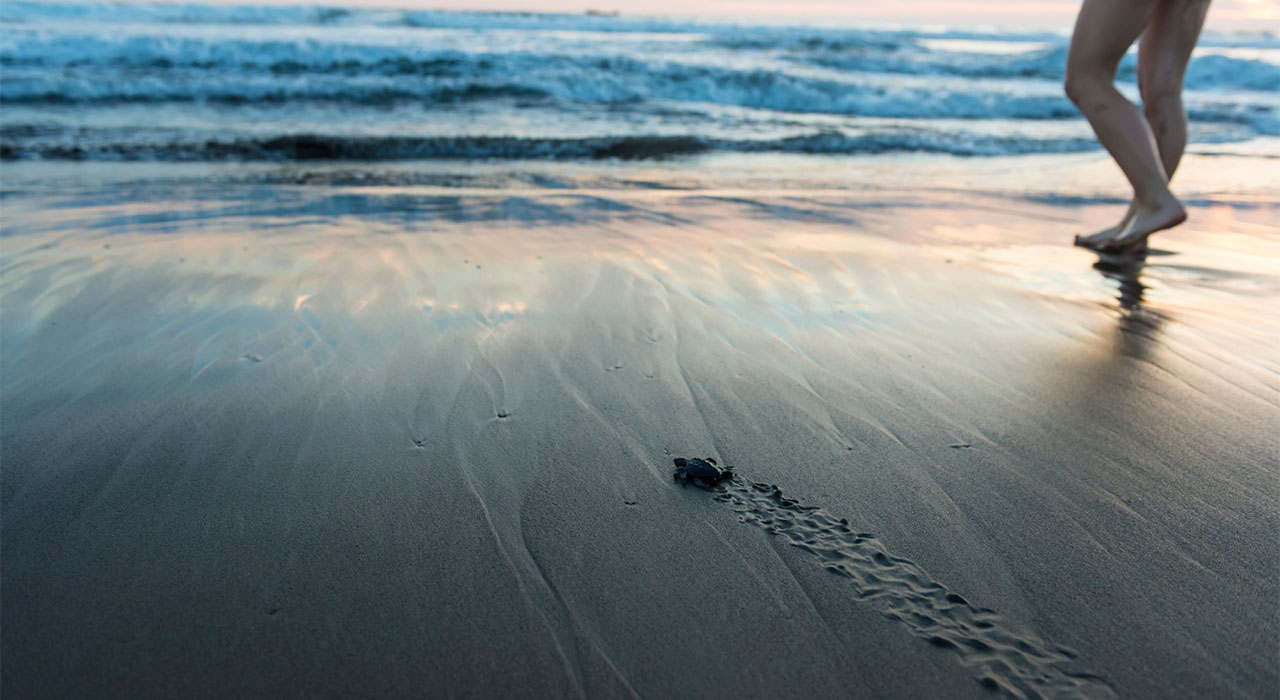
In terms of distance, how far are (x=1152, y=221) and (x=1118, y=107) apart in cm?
52

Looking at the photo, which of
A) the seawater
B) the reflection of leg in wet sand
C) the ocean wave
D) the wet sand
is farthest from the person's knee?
the ocean wave

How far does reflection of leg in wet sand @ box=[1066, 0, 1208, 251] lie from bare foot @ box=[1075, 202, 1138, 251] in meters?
0.01

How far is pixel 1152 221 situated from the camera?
11.0 feet

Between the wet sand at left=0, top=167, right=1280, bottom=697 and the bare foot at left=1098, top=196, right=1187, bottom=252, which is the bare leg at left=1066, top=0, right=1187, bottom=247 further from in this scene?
the wet sand at left=0, top=167, right=1280, bottom=697

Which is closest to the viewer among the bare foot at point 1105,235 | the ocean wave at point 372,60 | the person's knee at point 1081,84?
the person's knee at point 1081,84

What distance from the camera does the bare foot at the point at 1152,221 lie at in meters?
3.34

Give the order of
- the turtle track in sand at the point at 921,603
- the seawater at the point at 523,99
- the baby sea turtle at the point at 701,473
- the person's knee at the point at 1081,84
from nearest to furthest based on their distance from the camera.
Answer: the turtle track in sand at the point at 921,603, the baby sea turtle at the point at 701,473, the person's knee at the point at 1081,84, the seawater at the point at 523,99

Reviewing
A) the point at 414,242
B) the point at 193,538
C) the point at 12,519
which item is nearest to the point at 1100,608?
the point at 193,538

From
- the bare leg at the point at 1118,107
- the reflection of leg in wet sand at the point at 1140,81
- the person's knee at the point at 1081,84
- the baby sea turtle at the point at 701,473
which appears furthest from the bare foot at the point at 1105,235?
the baby sea turtle at the point at 701,473

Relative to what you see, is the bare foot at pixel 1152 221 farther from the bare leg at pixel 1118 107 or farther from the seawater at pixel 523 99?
the seawater at pixel 523 99

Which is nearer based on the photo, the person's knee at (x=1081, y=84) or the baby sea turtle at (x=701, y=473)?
the baby sea turtle at (x=701, y=473)

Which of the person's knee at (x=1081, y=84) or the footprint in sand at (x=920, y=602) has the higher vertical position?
the person's knee at (x=1081, y=84)

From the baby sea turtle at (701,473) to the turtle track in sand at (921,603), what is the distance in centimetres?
3

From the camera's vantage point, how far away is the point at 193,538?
1.39m
